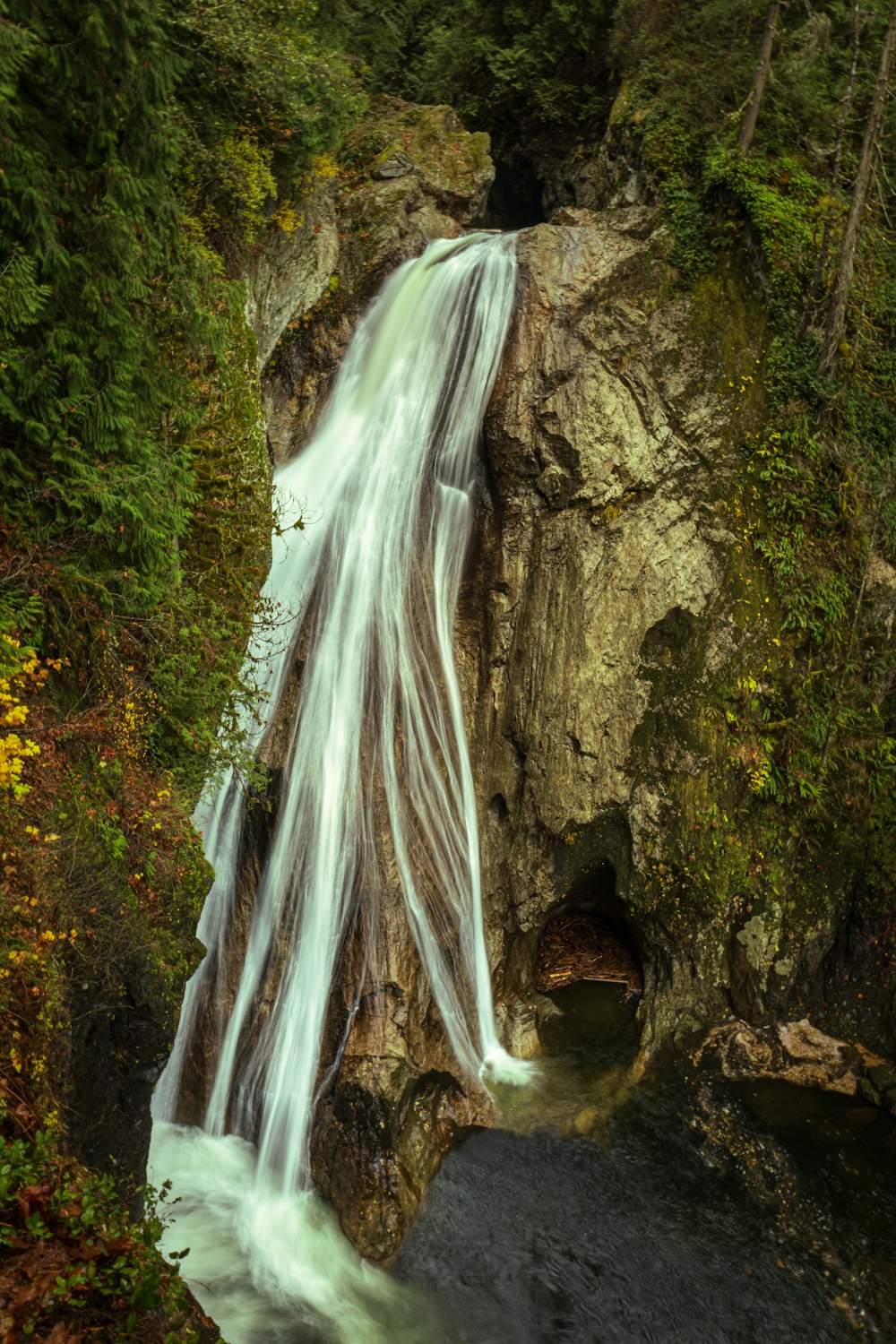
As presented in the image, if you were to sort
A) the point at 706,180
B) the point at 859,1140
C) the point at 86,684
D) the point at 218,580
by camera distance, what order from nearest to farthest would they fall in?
the point at 86,684 → the point at 218,580 → the point at 859,1140 → the point at 706,180

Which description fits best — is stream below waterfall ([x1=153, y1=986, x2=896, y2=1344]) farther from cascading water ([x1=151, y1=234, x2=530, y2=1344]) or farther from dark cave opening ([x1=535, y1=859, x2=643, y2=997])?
dark cave opening ([x1=535, y1=859, x2=643, y2=997])

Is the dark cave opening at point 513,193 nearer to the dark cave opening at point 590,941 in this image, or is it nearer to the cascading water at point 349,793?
the cascading water at point 349,793

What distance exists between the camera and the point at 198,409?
8680 millimetres

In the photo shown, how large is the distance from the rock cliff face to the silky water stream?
52cm

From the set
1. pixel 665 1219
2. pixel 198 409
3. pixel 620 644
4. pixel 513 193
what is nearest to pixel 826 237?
pixel 620 644

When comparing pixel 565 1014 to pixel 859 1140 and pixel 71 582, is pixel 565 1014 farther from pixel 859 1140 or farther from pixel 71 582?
pixel 71 582

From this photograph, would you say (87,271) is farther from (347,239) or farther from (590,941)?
(590,941)

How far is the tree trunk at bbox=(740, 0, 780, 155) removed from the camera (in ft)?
42.9

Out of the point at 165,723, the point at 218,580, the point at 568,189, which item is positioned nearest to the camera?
the point at 165,723

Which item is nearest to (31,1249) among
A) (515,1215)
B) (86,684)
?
(86,684)

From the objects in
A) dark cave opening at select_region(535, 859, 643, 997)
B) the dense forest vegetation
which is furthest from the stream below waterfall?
the dense forest vegetation

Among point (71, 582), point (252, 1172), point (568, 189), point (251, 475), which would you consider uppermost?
point (568, 189)

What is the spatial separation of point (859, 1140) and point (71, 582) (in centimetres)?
1010

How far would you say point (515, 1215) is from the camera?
851 cm
